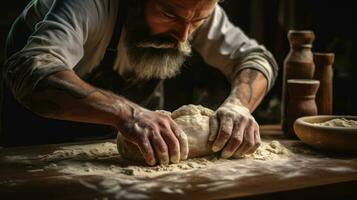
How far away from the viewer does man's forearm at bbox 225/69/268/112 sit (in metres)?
2.39

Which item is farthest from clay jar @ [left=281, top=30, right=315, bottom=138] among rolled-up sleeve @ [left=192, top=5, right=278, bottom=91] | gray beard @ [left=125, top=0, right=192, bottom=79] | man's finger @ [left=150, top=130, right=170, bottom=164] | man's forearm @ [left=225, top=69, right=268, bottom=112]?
man's finger @ [left=150, top=130, right=170, bottom=164]

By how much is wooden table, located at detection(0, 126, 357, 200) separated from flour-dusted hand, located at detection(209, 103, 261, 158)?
0.21 feet

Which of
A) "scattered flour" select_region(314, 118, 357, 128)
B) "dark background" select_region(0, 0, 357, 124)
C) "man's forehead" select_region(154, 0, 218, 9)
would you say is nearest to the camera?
"scattered flour" select_region(314, 118, 357, 128)

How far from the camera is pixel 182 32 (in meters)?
2.34

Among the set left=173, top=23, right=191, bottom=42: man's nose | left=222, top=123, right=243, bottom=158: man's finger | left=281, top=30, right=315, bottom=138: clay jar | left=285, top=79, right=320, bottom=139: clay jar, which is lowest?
left=222, top=123, right=243, bottom=158: man's finger

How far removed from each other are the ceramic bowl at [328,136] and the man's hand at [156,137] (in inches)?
22.1

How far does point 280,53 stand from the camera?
Result: 4.52 m

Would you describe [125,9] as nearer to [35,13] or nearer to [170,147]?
[35,13]

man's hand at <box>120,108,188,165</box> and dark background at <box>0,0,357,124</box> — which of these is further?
dark background at <box>0,0,357,124</box>

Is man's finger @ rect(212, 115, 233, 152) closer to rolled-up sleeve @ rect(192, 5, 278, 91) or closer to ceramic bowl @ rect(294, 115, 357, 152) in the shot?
ceramic bowl @ rect(294, 115, 357, 152)

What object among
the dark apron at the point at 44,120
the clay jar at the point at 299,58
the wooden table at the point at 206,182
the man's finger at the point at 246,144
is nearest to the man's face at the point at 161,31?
the dark apron at the point at 44,120

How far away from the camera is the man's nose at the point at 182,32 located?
2316 millimetres

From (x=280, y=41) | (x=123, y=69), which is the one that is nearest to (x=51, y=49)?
(x=123, y=69)

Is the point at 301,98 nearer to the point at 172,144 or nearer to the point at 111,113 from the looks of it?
the point at 172,144
